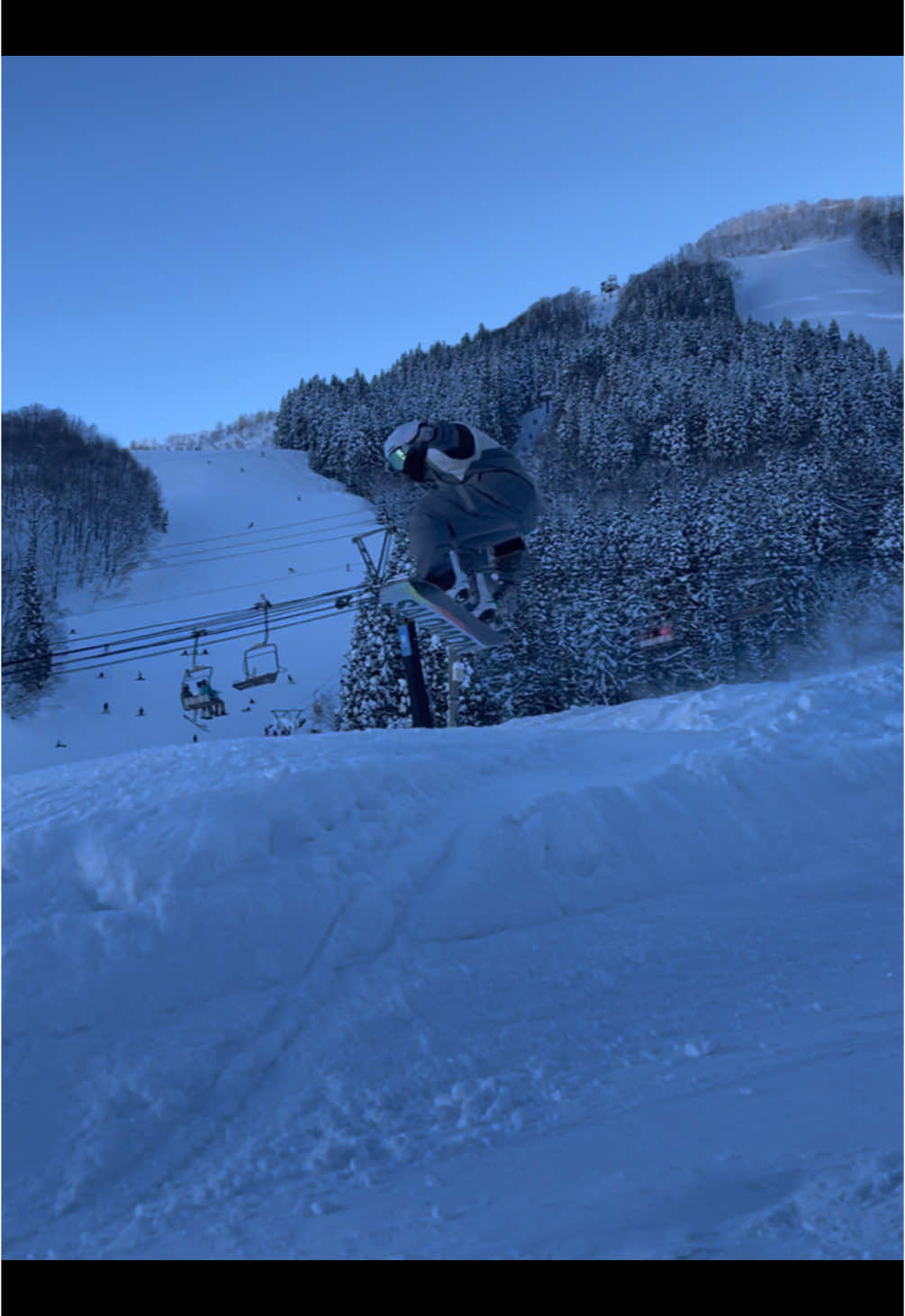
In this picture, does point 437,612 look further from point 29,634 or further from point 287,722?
point 29,634

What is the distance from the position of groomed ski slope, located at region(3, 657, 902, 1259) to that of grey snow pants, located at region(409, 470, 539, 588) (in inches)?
125

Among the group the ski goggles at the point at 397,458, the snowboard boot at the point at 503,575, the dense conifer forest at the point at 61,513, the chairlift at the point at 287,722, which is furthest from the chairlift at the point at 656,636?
the dense conifer forest at the point at 61,513

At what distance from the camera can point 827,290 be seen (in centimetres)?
6862

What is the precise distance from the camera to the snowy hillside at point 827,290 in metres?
58.7

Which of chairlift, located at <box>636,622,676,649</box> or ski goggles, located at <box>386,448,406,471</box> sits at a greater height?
ski goggles, located at <box>386,448,406,471</box>

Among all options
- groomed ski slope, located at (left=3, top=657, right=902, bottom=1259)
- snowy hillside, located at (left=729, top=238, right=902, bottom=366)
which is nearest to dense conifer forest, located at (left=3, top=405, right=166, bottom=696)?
groomed ski slope, located at (left=3, top=657, right=902, bottom=1259)

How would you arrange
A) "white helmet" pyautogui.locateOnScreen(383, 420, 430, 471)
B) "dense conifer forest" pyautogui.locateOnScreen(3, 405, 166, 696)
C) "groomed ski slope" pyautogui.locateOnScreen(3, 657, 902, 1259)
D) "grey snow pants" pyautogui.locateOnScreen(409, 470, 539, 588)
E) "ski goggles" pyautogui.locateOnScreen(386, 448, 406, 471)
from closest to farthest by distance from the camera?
"groomed ski slope" pyautogui.locateOnScreen(3, 657, 902, 1259) < "white helmet" pyautogui.locateOnScreen(383, 420, 430, 471) < "ski goggles" pyautogui.locateOnScreen(386, 448, 406, 471) < "grey snow pants" pyautogui.locateOnScreen(409, 470, 539, 588) < "dense conifer forest" pyautogui.locateOnScreen(3, 405, 166, 696)

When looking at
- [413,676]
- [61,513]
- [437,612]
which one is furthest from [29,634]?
[437,612]

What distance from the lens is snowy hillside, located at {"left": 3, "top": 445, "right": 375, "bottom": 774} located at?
34.5 m

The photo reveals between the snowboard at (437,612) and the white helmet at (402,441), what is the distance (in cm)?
127

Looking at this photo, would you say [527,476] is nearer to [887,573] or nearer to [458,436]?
[458,436]

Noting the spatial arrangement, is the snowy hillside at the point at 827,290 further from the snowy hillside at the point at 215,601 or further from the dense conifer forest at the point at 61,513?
the dense conifer forest at the point at 61,513

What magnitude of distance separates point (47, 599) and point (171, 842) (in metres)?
43.2

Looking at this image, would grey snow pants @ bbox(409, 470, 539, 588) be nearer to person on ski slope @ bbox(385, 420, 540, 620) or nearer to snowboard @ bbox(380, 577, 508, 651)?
person on ski slope @ bbox(385, 420, 540, 620)
